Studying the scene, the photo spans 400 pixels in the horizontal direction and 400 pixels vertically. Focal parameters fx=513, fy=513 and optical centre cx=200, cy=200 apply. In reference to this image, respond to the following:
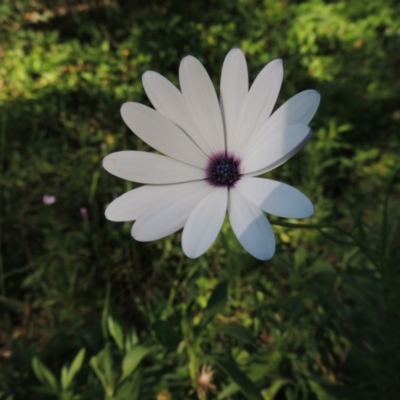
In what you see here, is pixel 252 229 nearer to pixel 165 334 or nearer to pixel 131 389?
pixel 165 334

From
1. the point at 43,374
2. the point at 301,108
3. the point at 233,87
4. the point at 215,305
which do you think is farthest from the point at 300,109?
the point at 43,374

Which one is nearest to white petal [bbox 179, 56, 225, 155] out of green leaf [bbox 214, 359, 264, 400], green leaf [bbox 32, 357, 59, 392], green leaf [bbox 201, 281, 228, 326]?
green leaf [bbox 201, 281, 228, 326]

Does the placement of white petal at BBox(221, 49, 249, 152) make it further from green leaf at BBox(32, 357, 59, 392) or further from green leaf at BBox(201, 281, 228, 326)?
green leaf at BBox(32, 357, 59, 392)

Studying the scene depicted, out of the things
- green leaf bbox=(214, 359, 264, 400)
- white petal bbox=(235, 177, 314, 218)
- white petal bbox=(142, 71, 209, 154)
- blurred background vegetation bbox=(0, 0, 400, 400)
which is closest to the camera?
white petal bbox=(235, 177, 314, 218)

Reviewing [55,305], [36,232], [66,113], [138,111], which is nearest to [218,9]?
[66,113]

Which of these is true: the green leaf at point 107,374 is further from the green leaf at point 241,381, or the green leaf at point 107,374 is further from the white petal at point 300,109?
the white petal at point 300,109

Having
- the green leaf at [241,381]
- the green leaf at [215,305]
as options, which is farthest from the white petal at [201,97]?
the green leaf at [241,381]
